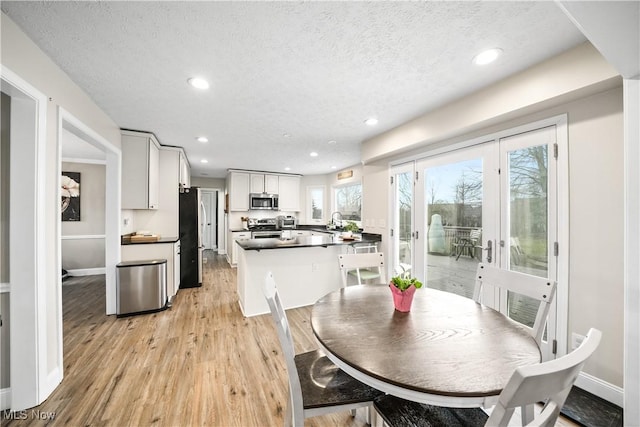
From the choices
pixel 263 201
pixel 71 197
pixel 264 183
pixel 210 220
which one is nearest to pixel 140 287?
pixel 71 197

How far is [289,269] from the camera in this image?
3445 mm

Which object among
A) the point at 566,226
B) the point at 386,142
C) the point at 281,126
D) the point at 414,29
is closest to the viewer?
the point at 414,29

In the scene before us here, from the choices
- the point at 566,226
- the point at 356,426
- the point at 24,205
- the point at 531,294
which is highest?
the point at 24,205

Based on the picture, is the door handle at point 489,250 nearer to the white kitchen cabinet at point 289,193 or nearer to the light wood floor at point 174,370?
the light wood floor at point 174,370

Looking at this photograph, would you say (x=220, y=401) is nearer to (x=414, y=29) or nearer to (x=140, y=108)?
(x=414, y=29)

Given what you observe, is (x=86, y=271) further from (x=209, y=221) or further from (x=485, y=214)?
(x=485, y=214)

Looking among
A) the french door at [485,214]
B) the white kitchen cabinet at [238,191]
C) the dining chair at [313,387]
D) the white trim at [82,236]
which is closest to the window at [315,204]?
the white kitchen cabinet at [238,191]

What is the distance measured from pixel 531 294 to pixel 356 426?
1343mm

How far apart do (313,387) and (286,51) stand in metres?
2.04

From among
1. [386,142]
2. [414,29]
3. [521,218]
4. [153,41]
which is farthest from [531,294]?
[153,41]

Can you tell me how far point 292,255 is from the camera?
3461 mm

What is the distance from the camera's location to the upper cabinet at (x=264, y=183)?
656 cm

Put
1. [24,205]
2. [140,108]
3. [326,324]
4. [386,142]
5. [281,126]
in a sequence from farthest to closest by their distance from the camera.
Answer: [386,142] < [281,126] < [140,108] < [24,205] < [326,324]

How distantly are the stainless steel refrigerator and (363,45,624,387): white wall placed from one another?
4.51m
